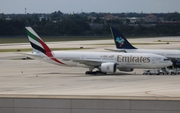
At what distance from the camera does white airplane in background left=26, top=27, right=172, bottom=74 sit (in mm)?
70688

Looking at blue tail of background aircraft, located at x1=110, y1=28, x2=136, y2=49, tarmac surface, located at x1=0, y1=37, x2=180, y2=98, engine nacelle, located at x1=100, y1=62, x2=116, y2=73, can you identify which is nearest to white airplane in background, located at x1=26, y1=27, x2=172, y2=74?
engine nacelle, located at x1=100, y1=62, x2=116, y2=73

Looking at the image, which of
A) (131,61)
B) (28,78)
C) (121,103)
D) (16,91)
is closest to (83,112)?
(121,103)

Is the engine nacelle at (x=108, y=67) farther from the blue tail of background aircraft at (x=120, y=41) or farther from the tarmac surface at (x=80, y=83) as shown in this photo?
the blue tail of background aircraft at (x=120, y=41)

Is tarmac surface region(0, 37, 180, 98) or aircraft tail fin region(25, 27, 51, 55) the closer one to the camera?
tarmac surface region(0, 37, 180, 98)

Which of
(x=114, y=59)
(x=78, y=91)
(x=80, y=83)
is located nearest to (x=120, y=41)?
(x=114, y=59)

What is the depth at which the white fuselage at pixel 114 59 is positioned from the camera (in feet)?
232

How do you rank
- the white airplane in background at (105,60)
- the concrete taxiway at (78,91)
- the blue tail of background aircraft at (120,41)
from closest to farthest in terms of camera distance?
the concrete taxiway at (78,91) → the white airplane in background at (105,60) → the blue tail of background aircraft at (120,41)

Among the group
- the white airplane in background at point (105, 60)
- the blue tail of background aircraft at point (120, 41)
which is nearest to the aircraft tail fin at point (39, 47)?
the white airplane in background at point (105, 60)

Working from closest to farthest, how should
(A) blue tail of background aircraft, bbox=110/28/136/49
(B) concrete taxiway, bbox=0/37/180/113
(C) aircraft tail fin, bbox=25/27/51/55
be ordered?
(B) concrete taxiway, bbox=0/37/180/113 < (C) aircraft tail fin, bbox=25/27/51/55 < (A) blue tail of background aircraft, bbox=110/28/136/49

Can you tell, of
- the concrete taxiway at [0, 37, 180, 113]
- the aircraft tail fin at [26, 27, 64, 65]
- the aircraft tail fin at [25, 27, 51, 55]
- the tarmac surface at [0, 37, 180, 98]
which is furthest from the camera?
the aircraft tail fin at [25, 27, 51, 55]

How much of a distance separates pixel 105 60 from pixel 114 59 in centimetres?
125

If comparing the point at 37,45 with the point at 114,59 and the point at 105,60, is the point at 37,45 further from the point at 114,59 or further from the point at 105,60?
the point at 114,59

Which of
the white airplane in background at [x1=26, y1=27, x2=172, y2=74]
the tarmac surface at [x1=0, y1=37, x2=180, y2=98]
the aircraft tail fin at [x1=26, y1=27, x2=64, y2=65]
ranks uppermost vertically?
the aircraft tail fin at [x1=26, y1=27, x2=64, y2=65]

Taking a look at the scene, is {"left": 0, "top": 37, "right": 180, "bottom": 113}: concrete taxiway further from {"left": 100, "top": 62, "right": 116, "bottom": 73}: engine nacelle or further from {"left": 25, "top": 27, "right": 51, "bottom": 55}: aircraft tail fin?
{"left": 25, "top": 27, "right": 51, "bottom": 55}: aircraft tail fin
